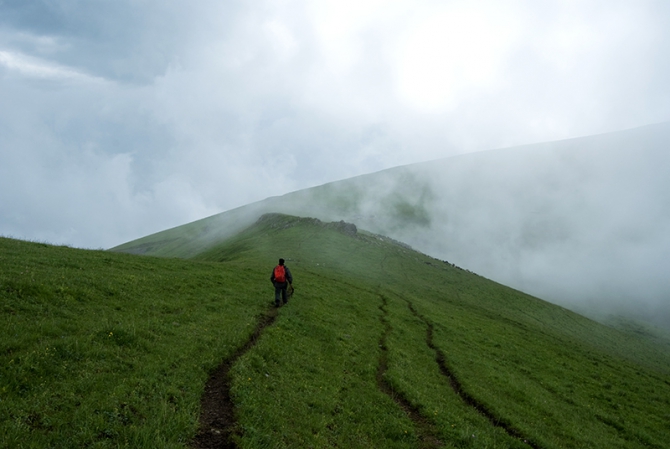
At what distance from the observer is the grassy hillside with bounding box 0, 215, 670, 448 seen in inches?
433

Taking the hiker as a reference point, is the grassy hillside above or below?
below

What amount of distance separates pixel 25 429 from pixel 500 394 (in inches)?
934

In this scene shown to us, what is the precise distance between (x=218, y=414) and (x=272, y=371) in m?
4.88

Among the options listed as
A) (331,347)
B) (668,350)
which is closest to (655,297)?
(668,350)

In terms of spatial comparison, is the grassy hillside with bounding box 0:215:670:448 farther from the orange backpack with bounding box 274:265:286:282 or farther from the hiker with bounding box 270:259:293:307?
the orange backpack with bounding box 274:265:286:282

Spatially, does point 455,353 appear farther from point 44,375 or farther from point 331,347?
point 44,375

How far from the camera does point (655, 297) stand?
169250 millimetres

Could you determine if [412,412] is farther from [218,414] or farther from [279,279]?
[279,279]

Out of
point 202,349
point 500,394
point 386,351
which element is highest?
point 202,349

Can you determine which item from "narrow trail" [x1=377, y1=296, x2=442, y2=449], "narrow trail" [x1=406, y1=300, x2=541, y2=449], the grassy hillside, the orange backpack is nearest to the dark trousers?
the orange backpack

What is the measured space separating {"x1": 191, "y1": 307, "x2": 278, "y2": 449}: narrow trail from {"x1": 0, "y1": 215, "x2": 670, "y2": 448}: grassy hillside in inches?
Result: 12.0

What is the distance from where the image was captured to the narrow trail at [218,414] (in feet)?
35.7

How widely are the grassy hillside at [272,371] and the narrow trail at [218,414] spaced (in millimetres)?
305

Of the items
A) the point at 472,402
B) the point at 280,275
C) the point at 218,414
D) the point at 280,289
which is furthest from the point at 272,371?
the point at 280,289
